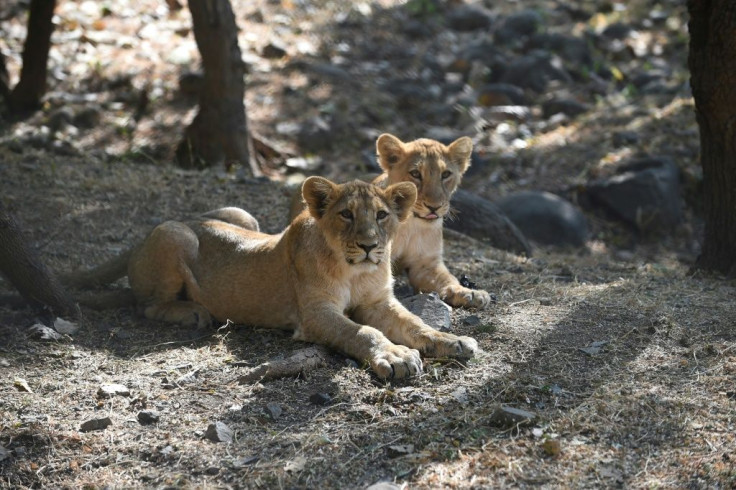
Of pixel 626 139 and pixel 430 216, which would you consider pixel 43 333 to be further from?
pixel 626 139

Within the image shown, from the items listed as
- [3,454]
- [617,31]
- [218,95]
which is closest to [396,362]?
[3,454]

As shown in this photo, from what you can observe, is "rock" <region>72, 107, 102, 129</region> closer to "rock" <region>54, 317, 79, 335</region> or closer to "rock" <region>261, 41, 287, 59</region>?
"rock" <region>261, 41, 287, 59</region>

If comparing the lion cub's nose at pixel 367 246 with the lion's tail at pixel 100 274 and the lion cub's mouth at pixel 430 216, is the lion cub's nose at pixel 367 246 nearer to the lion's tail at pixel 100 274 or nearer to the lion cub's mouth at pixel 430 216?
the lion cub's mouth at pixel 430 216

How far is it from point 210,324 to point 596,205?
723 cm

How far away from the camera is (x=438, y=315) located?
6.58m

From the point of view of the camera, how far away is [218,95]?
37.9 ft

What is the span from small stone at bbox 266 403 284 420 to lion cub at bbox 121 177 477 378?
67 centimetres

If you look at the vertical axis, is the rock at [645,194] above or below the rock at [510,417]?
below

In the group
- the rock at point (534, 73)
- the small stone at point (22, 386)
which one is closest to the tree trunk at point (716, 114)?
the small stone at point (22, 386)

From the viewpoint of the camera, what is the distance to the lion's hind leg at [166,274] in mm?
7105

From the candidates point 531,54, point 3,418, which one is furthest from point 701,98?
point 531,54

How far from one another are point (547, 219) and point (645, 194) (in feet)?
5.43

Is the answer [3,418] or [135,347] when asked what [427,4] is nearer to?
[135,347]

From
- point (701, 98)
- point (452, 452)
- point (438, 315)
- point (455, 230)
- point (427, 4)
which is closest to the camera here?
point (452, 452)
